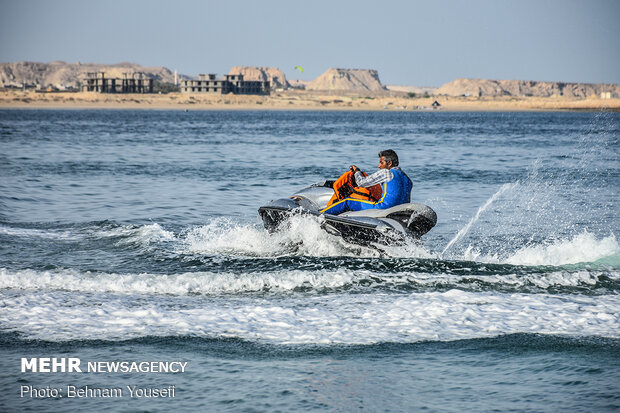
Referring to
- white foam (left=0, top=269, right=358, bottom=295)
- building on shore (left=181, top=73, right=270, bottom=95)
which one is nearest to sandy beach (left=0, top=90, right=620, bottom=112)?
building on shore (left=181, top=73, right=270, bottom=95)

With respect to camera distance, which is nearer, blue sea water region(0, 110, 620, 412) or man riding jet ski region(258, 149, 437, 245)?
blue sea water region(0, 110, 620, 412)

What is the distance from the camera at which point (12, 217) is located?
48.5 ft

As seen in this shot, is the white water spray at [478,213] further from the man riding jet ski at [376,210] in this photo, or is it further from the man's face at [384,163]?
the man's face at [384,163]

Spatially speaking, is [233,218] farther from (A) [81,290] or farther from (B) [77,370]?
(B) [77,370]

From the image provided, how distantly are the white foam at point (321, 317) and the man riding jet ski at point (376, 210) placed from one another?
1816 millimetres

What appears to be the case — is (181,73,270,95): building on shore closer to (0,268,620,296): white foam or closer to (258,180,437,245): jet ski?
(258,180,437,245): jet ski

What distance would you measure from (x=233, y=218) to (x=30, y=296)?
6.82 metres

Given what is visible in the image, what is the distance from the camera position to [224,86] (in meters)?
178

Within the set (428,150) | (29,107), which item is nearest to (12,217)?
(428,150)

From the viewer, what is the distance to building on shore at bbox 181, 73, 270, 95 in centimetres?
17750

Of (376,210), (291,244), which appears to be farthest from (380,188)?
(291,244)

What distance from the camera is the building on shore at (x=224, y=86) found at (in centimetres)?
17750

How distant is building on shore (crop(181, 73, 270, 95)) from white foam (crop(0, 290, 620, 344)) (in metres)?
172

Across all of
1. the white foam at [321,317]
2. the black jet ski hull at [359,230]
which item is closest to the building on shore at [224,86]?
the black jet ski hull at [359,230]
